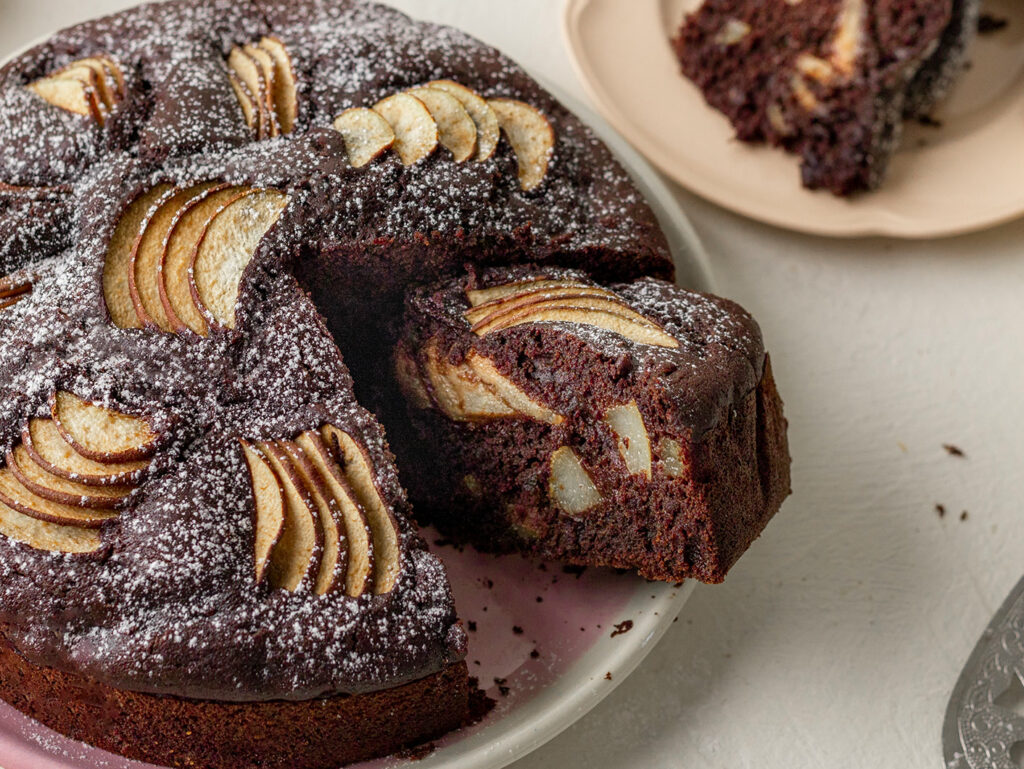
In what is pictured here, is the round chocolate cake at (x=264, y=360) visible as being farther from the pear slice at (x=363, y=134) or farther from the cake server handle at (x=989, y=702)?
the cake server handle at (x=989, y=702)

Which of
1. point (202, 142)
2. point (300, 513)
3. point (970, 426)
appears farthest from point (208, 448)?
point (970, 426)

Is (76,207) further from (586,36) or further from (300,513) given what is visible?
Answer: (586,36)

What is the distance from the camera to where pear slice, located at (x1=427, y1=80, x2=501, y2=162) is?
8.79ft

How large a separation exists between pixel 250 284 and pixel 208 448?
404mm

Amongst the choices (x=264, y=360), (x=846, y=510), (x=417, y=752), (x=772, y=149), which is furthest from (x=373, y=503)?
(x=772, y=149)

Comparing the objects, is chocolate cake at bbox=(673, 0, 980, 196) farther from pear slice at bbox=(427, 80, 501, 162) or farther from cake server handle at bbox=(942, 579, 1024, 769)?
cake server handle at bbox=(942, 579, 1024, 769)

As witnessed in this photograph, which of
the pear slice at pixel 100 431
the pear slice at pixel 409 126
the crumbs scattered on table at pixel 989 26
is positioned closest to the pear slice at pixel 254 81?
the pear slice at pixel 409 126

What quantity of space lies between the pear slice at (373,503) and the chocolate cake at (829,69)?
1890 mm

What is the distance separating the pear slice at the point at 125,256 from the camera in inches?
92.0

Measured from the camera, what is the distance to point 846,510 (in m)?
3.08

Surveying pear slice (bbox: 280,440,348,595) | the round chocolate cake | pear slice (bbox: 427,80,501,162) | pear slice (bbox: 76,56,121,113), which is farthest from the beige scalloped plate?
pear slice (bbox: 280,440,348,595)

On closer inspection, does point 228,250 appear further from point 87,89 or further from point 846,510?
point 846,510

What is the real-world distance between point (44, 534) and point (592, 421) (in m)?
1.19

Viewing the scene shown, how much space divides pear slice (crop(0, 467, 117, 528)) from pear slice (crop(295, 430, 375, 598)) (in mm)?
429
